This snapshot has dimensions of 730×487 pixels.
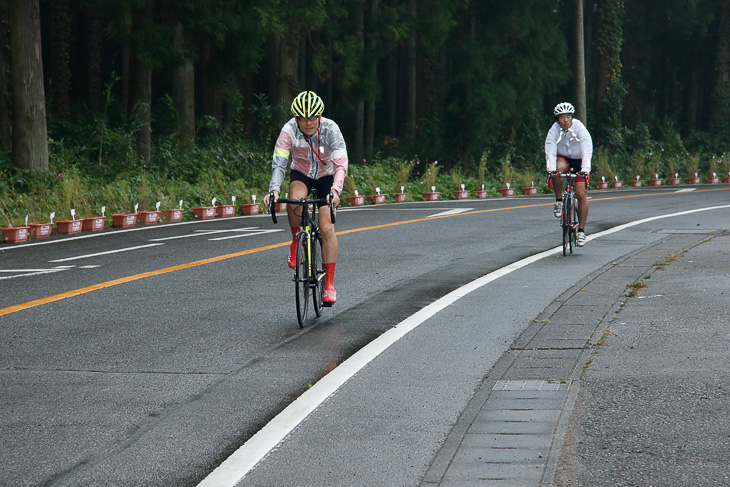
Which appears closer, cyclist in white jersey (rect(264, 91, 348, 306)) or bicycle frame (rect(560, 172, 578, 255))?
cyclist in white jersey (rect(264, 91, 348, 306))

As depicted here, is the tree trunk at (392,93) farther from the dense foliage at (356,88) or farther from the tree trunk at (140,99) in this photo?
the tree trunk at (140,99)

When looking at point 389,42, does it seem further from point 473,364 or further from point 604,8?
point 473,364

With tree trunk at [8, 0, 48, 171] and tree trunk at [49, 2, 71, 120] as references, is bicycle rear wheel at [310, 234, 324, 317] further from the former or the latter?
tree trunk at [49, 2, 71, 120]

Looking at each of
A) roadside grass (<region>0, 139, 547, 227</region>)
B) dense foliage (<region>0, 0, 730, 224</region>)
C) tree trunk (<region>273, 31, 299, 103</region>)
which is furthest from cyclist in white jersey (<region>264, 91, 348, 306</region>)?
tree trunk (<region>273, 31, 299, 103</region>)

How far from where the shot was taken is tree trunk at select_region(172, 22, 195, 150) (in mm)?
28422

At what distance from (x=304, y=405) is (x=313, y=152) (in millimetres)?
3326

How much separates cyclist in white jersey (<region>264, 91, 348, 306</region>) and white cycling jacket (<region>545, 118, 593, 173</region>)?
5606mm

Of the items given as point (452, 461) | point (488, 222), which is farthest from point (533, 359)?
point (488, 222)

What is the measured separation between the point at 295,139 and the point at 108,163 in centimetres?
1815

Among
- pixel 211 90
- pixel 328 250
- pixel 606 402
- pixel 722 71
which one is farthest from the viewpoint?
pixel 722 71

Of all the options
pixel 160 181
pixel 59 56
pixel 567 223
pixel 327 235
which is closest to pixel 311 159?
pixel 327 235

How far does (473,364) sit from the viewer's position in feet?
22.2

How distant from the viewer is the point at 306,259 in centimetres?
846

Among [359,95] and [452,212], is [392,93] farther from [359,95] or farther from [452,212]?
[452,212]
